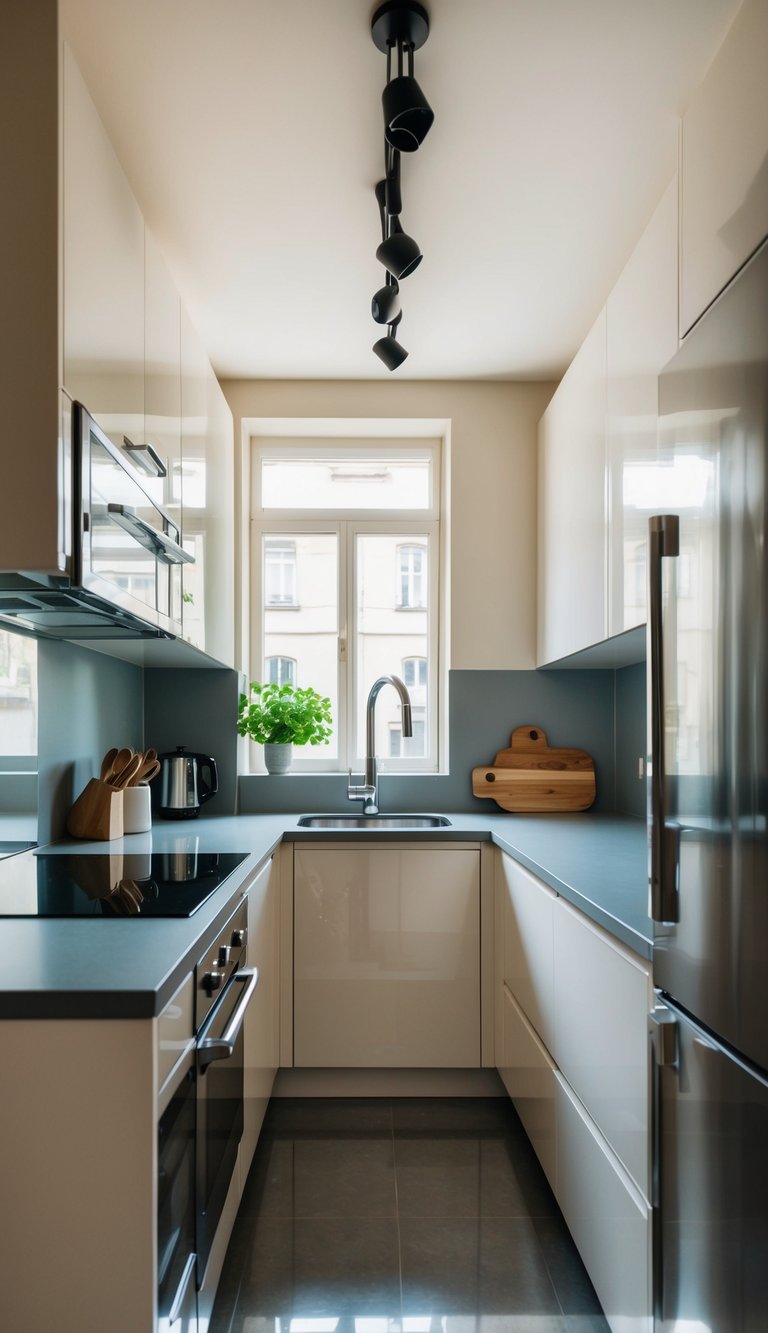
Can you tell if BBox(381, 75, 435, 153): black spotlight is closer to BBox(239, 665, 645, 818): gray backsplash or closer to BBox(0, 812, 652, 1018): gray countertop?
BBox(0, 812, 652, 1018): gray countertop

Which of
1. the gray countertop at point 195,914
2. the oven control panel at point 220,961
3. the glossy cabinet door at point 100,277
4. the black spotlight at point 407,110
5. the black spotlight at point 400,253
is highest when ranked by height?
the black spotlight at point 407,110

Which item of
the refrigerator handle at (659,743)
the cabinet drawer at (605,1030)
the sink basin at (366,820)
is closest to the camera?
the refrigerator handle at (659,743)

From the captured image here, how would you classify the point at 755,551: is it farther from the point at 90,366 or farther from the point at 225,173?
the point at 225,173

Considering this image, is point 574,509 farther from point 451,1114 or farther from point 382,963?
point 451,1114

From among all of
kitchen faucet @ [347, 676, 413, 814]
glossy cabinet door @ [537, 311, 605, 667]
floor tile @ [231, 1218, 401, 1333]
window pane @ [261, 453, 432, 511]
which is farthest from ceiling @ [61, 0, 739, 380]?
floor tile @ [231, 1218, 401, 1333]

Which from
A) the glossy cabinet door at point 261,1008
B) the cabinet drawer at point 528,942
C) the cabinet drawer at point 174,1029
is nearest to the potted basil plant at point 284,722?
the glossy cabinet door at point 261,1008

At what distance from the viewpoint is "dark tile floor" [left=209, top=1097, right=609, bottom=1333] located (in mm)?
1773

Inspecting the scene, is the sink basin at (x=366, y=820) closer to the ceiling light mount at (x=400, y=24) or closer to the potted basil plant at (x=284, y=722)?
the potted basil plant at (x=284, y=722)

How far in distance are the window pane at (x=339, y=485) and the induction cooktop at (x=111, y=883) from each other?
6.00 feet

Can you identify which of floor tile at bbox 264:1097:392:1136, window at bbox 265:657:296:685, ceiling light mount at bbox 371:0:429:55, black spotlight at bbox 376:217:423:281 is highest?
ceiling light mount at bbox 371:0:429:55

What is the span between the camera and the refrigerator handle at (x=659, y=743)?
1308 mm

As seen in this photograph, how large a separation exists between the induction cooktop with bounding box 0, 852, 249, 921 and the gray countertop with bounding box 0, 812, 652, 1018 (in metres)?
0.03

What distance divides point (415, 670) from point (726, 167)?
236 centimetres

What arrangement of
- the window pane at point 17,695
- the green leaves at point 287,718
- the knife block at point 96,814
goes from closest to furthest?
the window pane at point 17,695, the knife block at point 96,814, the green leaves at point 287,718
